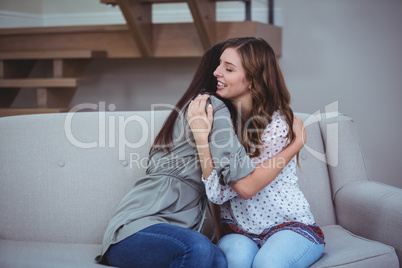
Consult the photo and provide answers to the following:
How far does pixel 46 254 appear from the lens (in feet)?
5.08

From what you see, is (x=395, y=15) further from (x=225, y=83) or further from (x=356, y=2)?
(x=225, y=83)

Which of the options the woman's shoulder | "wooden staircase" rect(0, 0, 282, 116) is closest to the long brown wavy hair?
the woman's shoulder

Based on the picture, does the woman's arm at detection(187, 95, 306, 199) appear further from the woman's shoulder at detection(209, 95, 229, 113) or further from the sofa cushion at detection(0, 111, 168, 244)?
the sofa cushion at detection(0, 111, 168, 244)

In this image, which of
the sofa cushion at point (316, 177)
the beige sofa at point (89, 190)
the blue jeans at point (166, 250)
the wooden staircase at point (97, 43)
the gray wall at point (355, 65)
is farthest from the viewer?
the gray wall at point (355, 65)

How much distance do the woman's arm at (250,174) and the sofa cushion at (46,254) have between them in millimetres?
457

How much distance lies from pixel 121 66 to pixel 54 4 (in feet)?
2.77

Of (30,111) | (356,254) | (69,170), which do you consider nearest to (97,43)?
(30,111)

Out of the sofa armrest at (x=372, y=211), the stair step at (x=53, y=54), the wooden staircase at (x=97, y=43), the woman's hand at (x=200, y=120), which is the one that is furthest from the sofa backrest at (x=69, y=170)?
the stair step at (x=53, y=54)

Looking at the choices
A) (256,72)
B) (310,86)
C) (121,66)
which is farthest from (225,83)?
(121,66)

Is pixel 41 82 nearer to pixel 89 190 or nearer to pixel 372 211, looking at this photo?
pixel 89 190

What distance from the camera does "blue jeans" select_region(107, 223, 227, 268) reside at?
134 centimetres

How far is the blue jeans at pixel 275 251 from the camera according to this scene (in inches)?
55.3

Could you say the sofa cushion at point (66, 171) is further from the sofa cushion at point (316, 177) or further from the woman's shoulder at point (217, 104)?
the sofa cushion at point (316, 177)

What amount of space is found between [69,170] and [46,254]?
13.4 inches
